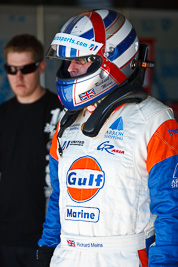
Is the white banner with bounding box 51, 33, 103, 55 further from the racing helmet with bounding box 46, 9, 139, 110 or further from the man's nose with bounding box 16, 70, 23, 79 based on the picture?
the man's nose with bounding box 16, 70, 23, 79

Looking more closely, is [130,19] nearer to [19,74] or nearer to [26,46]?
[26,46]

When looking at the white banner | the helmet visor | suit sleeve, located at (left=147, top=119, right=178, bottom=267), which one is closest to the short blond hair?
the helmet visor

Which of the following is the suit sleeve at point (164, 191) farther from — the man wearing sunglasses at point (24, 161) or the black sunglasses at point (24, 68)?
the black sunglasses at point (24, 68)

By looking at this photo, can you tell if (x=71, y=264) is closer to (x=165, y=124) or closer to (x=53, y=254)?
(x=53, y=254)

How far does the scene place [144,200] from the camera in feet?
5.54

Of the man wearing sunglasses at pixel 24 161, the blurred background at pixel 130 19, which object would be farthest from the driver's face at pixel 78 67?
the blurred background at pixel 130 19

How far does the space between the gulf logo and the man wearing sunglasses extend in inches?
42.3

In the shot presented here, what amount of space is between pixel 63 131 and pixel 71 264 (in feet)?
1.92

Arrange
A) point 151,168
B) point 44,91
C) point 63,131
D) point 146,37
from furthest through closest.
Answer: point 146,37 < point 44,91 < point 63,131 < point 151,168

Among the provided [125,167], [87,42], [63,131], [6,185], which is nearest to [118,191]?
[125,167]

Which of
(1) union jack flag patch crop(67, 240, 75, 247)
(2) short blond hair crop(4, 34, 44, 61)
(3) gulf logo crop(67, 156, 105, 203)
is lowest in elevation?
(1) union jack flag patch crop(67, 240, 75, 247)

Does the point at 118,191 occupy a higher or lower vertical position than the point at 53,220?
higher

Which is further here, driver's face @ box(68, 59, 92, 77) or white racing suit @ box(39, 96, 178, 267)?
driver's face @ box(68, 59, 92, 77)

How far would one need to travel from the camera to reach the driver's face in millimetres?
1866
